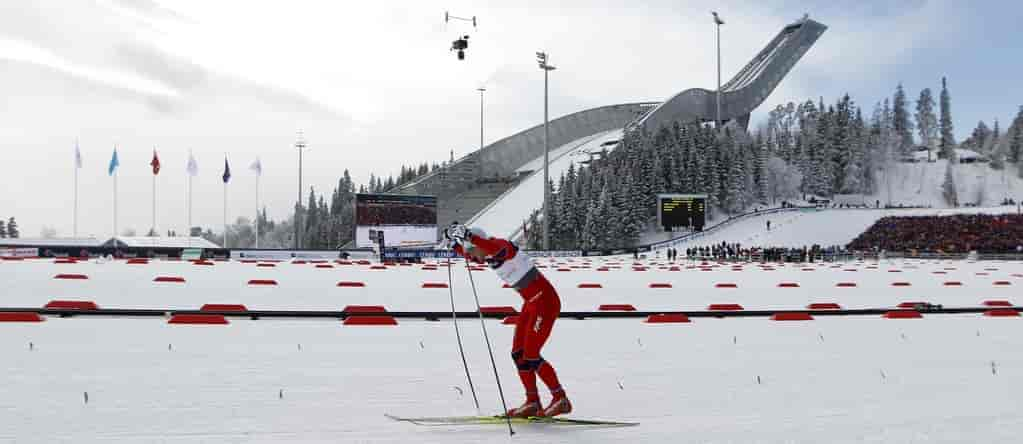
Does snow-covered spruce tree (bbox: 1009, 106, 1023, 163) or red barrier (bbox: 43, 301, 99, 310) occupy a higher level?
snow-covered spruce tree (bbox: 1009, 106, 1023, 163)

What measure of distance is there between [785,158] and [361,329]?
345 ft

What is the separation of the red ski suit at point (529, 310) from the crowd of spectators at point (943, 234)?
6050 cm

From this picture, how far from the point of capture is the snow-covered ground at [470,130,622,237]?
85000 millimetres

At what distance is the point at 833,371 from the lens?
9.24m

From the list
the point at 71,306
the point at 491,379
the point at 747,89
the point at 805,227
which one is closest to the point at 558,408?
the point at 491,379

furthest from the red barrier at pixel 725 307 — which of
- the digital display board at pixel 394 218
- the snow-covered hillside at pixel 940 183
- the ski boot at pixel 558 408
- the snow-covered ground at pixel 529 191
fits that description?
the snow-covered hillside at pixel 940 183

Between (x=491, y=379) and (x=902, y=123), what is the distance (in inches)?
6778

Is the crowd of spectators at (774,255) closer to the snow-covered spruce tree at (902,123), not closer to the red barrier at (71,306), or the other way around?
the red barrier at (71,306)

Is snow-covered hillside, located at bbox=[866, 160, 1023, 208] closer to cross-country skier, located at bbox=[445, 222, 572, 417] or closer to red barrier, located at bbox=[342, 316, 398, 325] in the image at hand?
red barrier, located at bbox=[342, 316, 398, 325]

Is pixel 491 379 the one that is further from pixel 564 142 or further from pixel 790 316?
pixel 564 142

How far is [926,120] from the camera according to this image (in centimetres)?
17450

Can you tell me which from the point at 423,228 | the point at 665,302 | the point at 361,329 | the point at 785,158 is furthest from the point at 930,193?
the point at 361,329

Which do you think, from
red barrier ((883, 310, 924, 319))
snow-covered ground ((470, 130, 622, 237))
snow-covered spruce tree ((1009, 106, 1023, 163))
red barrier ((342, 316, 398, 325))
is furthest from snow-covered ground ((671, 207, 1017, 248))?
snow-covered spruce tree ((1009, 106, 1023, 163))

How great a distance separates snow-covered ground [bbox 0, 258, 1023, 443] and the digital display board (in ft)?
135
